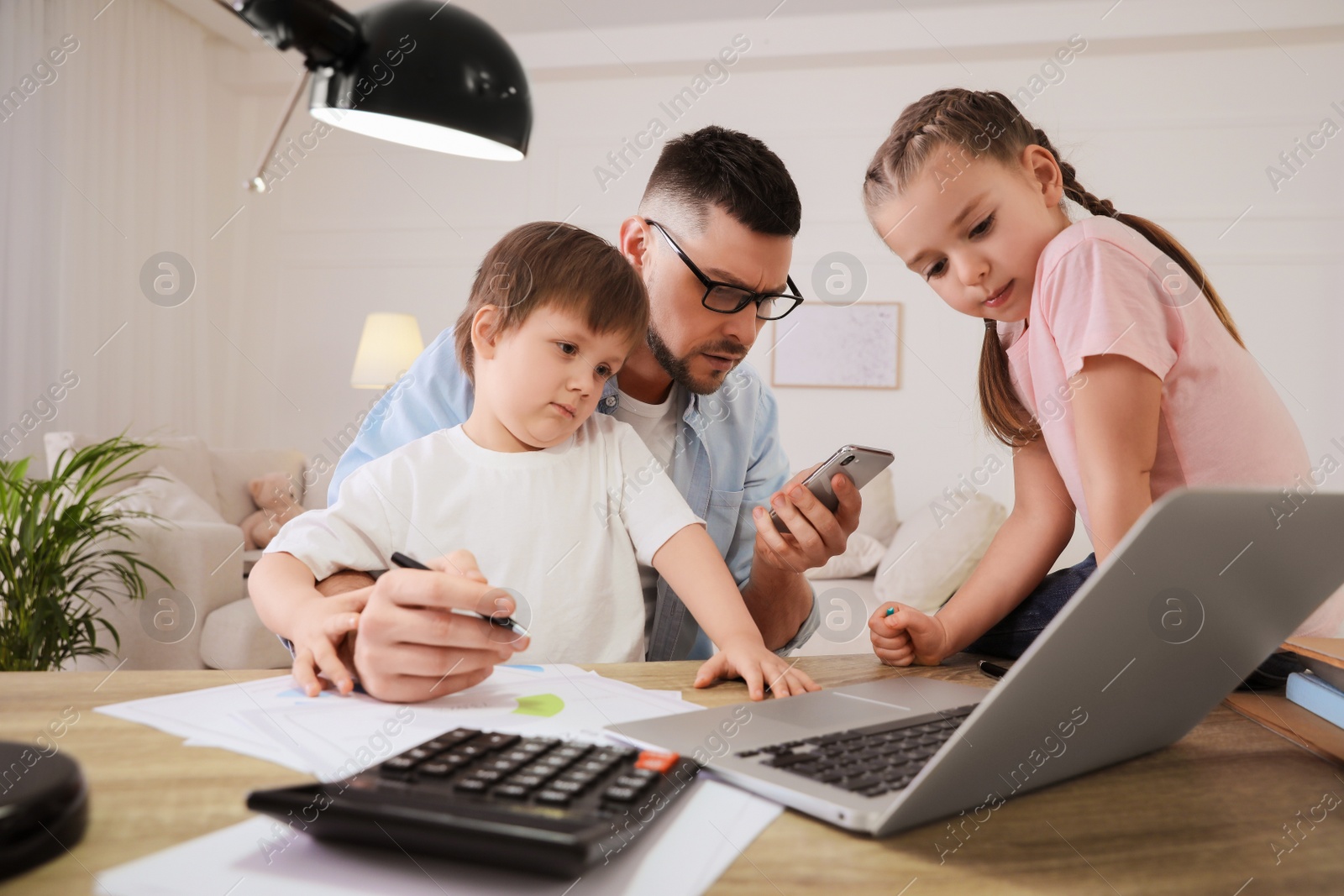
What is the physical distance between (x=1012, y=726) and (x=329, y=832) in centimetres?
33

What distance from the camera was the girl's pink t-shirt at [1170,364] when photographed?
3.34ft

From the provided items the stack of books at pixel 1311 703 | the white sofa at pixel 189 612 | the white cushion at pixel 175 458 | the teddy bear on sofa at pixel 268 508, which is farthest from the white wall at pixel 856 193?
the stack of books at pixel 1311 703

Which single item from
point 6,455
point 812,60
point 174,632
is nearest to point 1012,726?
point 174,632

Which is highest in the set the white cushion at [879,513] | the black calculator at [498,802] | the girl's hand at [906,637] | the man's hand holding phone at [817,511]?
the man's hand holding phone at [817,511]

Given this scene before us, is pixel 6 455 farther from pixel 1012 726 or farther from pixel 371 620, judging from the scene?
pixel 1012 726

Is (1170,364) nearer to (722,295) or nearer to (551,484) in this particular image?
(722,295)

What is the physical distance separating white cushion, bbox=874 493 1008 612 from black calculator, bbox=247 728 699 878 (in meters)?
2.61

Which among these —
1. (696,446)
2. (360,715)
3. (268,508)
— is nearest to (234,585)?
(268,508)

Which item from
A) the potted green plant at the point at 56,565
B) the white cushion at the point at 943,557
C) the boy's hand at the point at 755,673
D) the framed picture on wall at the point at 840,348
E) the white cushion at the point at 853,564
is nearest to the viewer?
the boy's hand at the point at 755,673

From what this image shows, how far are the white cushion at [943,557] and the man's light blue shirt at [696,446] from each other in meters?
1.52

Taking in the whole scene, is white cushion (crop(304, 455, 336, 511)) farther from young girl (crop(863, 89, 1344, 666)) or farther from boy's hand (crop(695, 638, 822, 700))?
boy's hand (crop(695, 638, 822, 700))

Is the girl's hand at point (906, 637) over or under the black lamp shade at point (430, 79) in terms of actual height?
under

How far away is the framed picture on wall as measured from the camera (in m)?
4.40

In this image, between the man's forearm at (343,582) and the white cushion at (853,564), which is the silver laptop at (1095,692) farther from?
the white cushion at (853,564)
